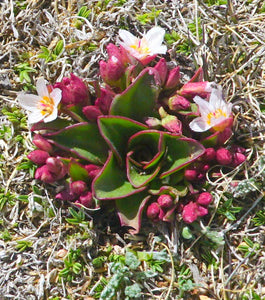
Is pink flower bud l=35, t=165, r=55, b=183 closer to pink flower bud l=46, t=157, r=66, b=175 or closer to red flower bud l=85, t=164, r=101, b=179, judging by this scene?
pink flower bud l=46, t=157, r=66, b=175

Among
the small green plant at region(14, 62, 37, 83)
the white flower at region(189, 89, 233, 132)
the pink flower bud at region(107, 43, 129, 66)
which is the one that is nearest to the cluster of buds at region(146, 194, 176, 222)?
the white flower at region(189, 89, 233, 132)

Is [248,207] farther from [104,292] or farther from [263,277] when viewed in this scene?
[104,292]

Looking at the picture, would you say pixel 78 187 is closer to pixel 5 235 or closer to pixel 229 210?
pixel 5 235

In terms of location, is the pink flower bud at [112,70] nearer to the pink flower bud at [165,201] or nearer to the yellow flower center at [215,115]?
the yellow flower center at [215,115]

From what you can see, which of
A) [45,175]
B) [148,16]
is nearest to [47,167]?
[45,175]

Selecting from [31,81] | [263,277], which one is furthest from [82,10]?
[263,277]

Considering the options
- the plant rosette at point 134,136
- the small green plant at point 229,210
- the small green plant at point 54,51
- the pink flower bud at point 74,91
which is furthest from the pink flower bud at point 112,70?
the small green plant at point 229,210
